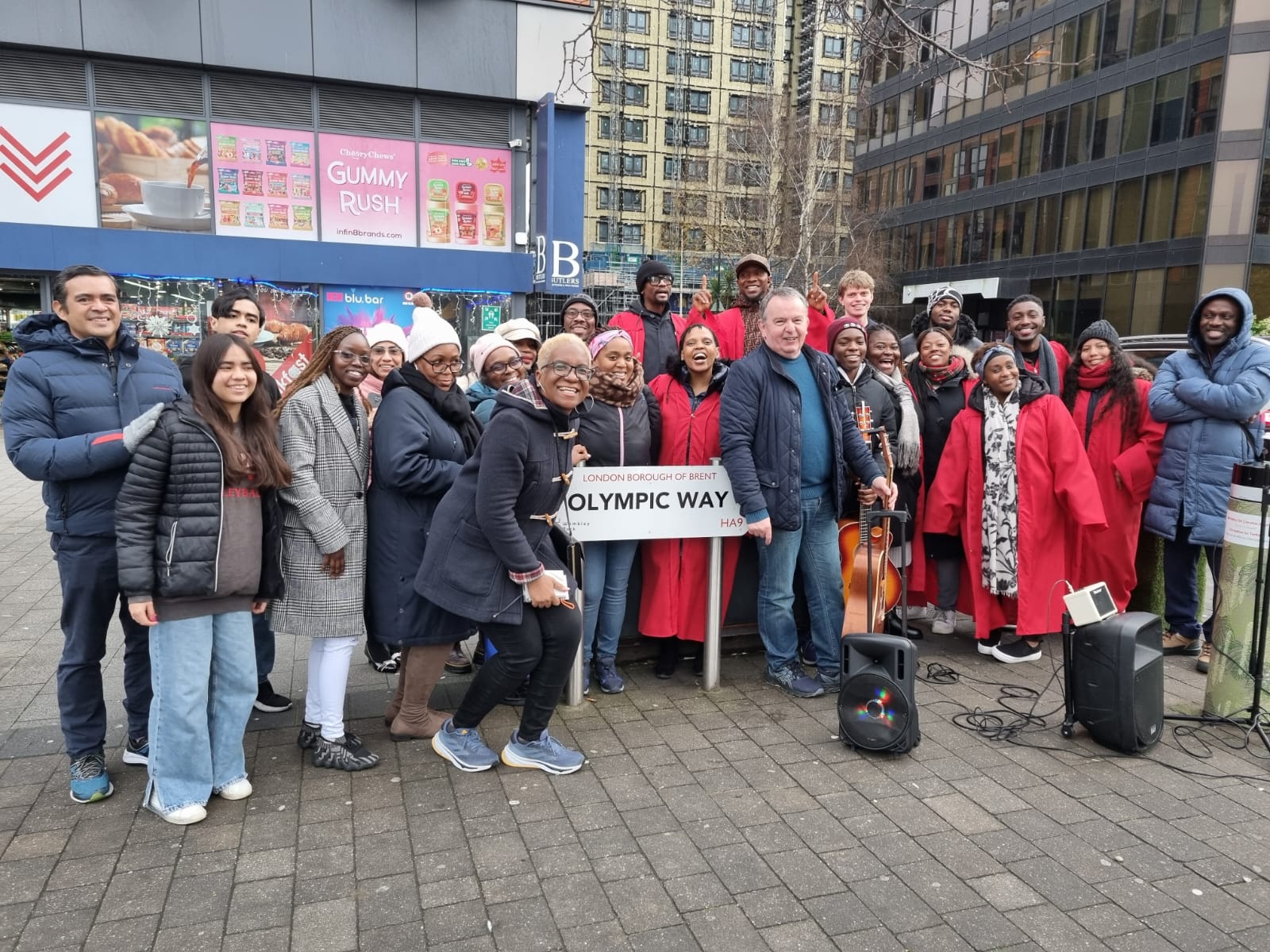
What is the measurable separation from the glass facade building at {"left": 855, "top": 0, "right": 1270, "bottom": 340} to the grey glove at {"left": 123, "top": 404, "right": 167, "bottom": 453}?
24.1m

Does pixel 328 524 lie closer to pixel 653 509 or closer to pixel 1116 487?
pixel 653 509

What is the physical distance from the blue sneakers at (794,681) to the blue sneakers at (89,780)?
324 centimetres

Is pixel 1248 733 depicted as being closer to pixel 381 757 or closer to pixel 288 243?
pixel 381 757

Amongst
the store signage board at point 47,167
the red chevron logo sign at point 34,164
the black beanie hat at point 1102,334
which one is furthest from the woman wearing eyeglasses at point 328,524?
the red chevron logo sign at point 34,164

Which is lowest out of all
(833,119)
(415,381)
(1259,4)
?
(415,381)

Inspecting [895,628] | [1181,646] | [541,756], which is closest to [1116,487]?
[1181,646]

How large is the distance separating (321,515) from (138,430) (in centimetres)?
76

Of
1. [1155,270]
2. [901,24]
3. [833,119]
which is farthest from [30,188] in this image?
[1155,270]

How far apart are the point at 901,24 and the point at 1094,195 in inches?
1297

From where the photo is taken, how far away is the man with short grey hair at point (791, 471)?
4422 millimetres

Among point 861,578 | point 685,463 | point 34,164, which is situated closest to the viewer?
point 685,463

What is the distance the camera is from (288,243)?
1383 cm

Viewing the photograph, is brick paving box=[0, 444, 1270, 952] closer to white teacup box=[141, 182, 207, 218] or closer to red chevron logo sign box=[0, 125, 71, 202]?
white teacup box=[141, 182, 207, 218]

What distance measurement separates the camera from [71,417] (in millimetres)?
3240
